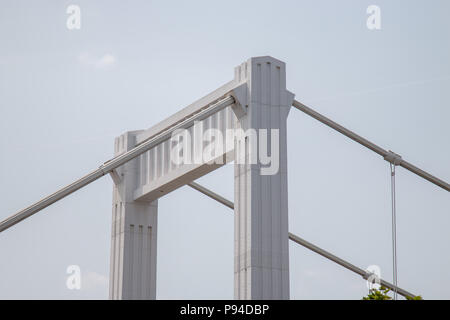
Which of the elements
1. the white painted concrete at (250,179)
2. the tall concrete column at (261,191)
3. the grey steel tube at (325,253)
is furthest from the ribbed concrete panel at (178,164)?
the grey steel tube at (325,253)

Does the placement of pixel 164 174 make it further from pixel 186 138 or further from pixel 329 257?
pixel 329 257

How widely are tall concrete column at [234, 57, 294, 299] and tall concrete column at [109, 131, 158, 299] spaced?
512 centimetres

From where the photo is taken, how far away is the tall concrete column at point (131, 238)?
27500mm

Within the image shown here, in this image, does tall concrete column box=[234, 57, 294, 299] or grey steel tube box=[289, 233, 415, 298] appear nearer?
tall concrete column box=[234, 57, 294, 299]

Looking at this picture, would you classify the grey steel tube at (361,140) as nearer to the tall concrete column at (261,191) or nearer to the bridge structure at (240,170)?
A: the bridge structure at (240,170)

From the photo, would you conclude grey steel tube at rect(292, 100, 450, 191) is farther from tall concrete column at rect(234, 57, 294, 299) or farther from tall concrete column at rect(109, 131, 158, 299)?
tall concrete column at rect(109, 131, 158, 299)

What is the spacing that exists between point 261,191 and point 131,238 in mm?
5983

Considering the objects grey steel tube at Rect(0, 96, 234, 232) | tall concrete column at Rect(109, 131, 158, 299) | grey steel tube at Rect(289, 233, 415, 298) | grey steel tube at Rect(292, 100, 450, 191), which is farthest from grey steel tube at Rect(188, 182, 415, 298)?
grey steel tube at Rect(0, 96, 234, 232)

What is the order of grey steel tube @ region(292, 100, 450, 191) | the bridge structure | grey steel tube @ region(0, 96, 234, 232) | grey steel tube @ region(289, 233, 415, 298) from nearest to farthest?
the bridge structure → grey steel tube @ region(0, 96, 234, 232) → grey steel tube @ region(292, 100, 450, 191) → grey steel tube @ region(289, 233, 415, 298)

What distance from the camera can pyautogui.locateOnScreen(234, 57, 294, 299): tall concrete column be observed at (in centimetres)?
2239

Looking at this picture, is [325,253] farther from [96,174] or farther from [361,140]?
[96,174]

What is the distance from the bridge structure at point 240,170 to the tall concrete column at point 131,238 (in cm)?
3

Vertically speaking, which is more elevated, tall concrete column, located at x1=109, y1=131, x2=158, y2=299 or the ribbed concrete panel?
the ribbed concrete panel
